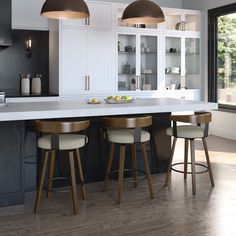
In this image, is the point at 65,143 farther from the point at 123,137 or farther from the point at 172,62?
the point at 172,62

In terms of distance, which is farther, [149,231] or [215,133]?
[215,133]

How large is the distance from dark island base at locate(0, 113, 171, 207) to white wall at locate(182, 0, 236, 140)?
2.86 m

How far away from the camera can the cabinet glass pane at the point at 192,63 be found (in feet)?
23.6

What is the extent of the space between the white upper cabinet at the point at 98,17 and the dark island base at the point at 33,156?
2.59 m

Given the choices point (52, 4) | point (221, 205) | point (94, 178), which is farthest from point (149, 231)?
point (52, 4)

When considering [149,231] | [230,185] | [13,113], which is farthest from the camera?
[230,185]

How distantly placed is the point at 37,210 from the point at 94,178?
945mm

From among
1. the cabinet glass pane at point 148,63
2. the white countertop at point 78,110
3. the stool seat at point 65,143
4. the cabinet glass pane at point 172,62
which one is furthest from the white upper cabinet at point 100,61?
the stool seat at point 65,143

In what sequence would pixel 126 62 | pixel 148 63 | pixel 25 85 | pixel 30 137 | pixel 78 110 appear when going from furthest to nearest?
1. pixel 148 63
2. pixel 126 62
3. pixel 25 85
4. pixel 30 137
5. pixel 78 110

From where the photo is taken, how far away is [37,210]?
A: 10.4 feet

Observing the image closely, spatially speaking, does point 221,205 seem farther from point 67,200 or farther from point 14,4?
point 14,4

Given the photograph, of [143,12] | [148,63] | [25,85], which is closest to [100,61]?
[148,63]

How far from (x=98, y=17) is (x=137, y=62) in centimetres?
109

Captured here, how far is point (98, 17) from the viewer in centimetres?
617
